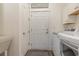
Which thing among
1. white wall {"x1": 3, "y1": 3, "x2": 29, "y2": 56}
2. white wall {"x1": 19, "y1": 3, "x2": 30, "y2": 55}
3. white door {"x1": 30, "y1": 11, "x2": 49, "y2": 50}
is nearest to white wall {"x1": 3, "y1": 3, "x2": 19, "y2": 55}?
white wall {"x1": 3, "y1": 3, "x2": 29, "y2": 56}

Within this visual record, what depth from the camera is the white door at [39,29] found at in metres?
3.25

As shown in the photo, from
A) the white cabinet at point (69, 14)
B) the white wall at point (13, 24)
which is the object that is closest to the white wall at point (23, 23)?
the white wall at point (13, 24)

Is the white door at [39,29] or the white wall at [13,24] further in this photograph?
the white door at [39,29]

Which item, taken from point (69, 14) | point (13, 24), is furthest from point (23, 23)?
point (69, 14)

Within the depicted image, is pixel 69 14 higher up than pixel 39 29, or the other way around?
pixel 69 14

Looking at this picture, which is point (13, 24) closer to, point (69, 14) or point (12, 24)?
point (12, 24)

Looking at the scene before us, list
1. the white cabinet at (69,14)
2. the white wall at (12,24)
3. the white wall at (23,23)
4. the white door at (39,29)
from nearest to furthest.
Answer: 1. the white cabinet at (69,14)
2. the white wall at (12,24)
3. the white wall at (23,23)
4. the white door at (39,29)

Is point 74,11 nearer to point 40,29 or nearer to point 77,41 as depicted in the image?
point 77,41

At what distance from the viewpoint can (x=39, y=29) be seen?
11.8 feet

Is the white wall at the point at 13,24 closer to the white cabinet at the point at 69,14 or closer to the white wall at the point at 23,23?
the white wall at the point at 23,23

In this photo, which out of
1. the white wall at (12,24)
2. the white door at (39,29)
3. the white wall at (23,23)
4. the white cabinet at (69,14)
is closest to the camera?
the white cabinet at (69,14)

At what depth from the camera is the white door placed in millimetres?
3254

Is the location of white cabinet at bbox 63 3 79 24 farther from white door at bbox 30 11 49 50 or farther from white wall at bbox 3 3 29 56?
white door at bbox 30 11 49 50

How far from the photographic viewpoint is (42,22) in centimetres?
369
